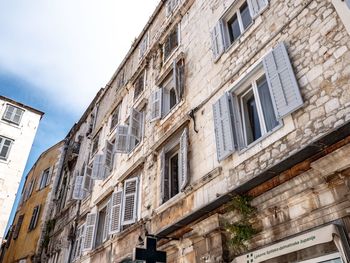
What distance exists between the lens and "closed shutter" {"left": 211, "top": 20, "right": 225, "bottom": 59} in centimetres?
730

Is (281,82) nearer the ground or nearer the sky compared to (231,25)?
nearer the ground

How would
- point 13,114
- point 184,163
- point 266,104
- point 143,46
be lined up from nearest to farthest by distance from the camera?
point 266,104 < point 184,163 < point 143,46 < point 13,114

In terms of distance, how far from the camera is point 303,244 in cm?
385

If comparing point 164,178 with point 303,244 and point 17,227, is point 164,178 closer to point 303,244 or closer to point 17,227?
point 303,244

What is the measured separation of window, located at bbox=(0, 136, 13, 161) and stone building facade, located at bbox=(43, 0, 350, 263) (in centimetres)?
963

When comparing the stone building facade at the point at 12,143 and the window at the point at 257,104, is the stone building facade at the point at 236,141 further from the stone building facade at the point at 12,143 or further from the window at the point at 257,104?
the stone building facade at the point at 12,143

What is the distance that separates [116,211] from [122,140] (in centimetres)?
247

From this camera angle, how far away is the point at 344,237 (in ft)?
11.3

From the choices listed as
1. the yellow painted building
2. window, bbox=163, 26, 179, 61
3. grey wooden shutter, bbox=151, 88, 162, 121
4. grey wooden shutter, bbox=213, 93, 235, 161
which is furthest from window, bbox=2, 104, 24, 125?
grey wooden shutter, bbox=213, 93, 235, 161

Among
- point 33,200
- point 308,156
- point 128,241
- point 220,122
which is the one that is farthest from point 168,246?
point 33,200

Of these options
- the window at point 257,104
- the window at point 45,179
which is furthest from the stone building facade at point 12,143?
the window at point 257,104

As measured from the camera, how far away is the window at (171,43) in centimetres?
1027

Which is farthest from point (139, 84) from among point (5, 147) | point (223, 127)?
point (5, 147)

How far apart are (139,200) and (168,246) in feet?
7.79
